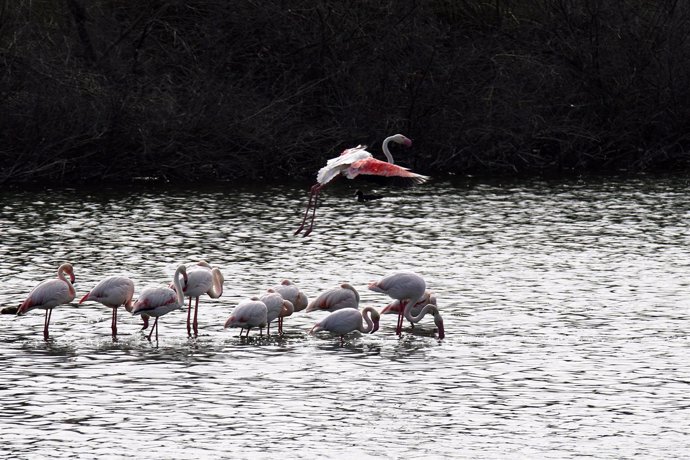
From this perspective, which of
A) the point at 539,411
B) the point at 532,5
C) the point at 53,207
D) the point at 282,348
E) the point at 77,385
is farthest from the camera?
the point at 532,5

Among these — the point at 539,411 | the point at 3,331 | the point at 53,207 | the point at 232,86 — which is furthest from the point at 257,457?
the point at 232,86

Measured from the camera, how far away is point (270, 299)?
1397 centimetres

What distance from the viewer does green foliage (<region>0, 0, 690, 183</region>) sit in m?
31.7

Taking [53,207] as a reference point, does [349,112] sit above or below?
above

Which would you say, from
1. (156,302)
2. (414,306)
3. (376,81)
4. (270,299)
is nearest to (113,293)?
(156,302)

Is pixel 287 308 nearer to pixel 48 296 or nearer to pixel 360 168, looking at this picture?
pixel 360 168

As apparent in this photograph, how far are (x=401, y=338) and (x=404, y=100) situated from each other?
19.9 metres

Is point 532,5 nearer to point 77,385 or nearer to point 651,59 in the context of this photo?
point 651,59

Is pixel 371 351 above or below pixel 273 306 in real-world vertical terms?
below

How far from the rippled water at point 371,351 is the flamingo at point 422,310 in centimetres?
17

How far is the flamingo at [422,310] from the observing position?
46.0 ft

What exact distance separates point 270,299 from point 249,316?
514mm

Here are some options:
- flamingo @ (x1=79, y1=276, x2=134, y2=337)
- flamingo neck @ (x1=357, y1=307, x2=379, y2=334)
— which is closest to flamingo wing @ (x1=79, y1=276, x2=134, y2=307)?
flamingo @ (x1=79, y1=276, x2=134, y2=337)

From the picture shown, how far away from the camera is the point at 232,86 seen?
32.8 m
